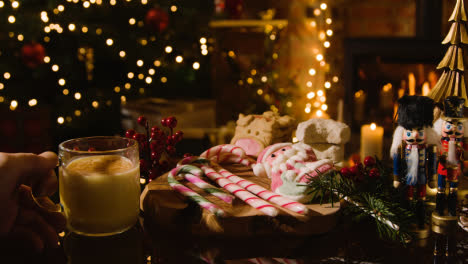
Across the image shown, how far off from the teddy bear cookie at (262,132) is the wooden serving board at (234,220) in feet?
1.09

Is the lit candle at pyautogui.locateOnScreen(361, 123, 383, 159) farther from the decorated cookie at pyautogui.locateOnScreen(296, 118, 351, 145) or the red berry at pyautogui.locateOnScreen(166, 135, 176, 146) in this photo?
the red berry at pyautogui.locateOnScreen(166, 135, 176, 146)

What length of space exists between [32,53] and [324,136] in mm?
1799

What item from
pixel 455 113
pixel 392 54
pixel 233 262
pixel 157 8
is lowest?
pixel 233 262

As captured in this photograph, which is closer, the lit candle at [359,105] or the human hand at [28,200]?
the human hand at [28,200]

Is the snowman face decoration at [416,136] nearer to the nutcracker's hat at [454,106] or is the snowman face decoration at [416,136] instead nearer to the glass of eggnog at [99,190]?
the nutcracker's hat at [454,106]

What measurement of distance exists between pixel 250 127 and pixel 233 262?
56 centimetres

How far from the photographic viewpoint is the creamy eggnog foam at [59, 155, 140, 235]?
880 millimetres

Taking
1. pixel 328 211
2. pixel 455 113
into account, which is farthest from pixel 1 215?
pixel 455 113

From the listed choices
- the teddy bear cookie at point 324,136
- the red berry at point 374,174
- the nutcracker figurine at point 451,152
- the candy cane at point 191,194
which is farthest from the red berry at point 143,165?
the nutcracker figurine at point 451,152

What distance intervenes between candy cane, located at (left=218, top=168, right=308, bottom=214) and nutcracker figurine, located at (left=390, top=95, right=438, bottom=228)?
0.21 m

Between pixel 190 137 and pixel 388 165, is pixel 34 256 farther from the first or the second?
pixel 190 137

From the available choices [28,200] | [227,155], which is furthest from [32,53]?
[28,200]

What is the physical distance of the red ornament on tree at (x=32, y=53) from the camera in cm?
244

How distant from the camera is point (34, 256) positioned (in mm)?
833
